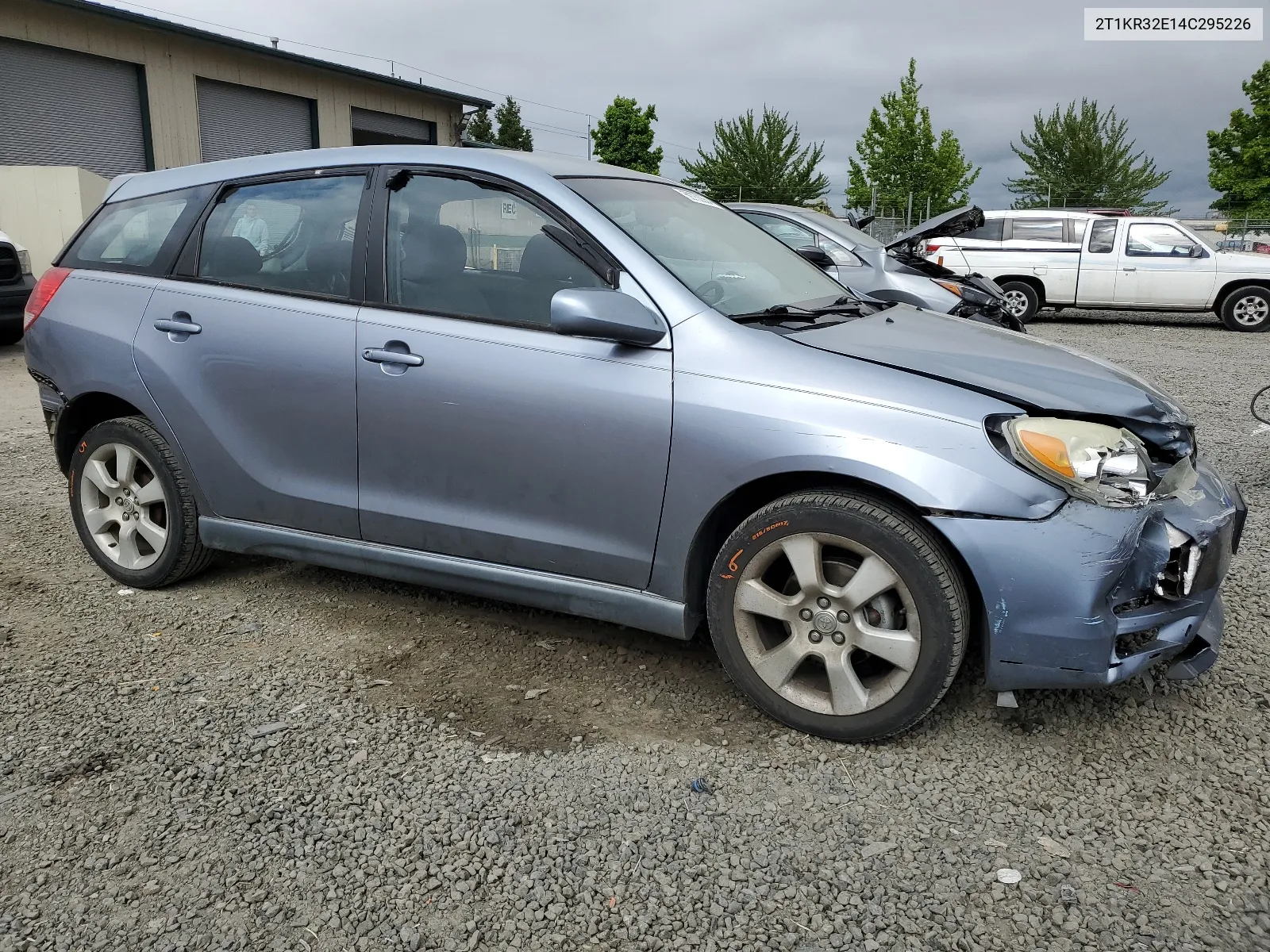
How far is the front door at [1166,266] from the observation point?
1456cm

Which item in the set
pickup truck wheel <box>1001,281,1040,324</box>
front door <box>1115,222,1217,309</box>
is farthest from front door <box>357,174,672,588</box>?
front door <box>1115,222,1217,309</box>

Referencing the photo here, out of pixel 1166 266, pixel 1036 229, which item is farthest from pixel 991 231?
pixel 1166 266

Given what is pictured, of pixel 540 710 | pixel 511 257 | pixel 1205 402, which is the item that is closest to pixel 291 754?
pixel 540 710

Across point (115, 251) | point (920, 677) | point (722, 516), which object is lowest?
point (920, 677)

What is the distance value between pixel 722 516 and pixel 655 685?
0.67 meters

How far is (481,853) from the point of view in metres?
2.48

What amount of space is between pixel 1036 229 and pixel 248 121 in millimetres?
15311

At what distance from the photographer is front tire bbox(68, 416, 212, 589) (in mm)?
3963

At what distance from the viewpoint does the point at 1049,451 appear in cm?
268

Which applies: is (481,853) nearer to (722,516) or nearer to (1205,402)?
(722,516)

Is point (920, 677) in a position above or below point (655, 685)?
above

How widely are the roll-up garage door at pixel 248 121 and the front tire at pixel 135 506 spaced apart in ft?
55.3

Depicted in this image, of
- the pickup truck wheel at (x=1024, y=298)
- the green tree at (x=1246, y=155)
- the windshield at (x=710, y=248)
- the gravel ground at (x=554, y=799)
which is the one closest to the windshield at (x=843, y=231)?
the windshield at (x=710, y=248)

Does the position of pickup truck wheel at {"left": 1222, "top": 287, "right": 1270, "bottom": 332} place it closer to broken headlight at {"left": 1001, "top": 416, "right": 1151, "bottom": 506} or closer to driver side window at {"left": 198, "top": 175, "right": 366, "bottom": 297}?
broken headlight at {"left": 1001, "top": 416, "right": 1151, "bottom": 506}
